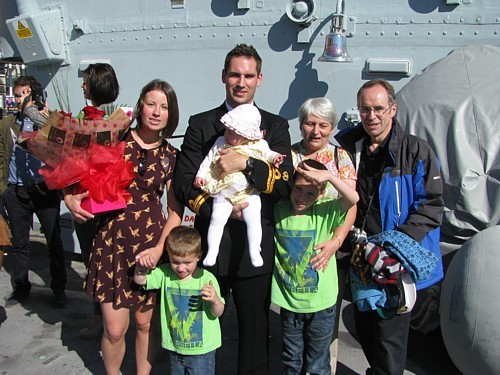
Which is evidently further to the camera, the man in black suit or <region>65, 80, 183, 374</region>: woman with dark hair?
<region>65, 80, 183, 374</region>: woman with dark hair

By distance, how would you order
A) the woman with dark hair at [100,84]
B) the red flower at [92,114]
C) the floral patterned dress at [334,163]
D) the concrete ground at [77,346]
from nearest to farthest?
the floral patterned dress at [334,163]
the red flower at [92,114]
the woman with dark hair at [100,84]
the concrete ground at [77,346]

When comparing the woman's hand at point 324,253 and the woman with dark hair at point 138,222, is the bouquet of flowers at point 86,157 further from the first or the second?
the woman's hand at point 324,253

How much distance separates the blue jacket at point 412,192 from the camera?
2.29 meters

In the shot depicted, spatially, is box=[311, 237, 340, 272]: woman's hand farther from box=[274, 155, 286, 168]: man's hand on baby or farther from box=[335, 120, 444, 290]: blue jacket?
box=[274, 155, 286, 168]: man's hand on baby

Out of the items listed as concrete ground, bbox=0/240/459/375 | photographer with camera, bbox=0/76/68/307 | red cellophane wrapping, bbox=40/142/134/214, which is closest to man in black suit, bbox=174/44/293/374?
red cellophane wrapping, bbox=40/142/134/214

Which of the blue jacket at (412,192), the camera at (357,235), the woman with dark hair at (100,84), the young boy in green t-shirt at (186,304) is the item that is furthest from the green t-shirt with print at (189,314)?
the woman with dark hair at (100,84)

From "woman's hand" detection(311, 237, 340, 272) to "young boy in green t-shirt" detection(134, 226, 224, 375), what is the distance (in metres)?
0.50

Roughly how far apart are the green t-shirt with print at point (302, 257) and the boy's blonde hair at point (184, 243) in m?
0.41

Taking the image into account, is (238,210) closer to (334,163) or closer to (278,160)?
(278,160)

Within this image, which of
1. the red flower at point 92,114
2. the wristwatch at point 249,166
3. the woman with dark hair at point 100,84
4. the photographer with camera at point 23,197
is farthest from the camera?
the photographer with camera at point 23,197

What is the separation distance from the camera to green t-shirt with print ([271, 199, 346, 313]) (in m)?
2.37

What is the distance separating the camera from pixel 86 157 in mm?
2420

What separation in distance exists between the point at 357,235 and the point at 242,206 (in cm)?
63

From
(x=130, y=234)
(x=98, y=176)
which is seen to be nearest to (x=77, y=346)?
(x=130, y=234)
